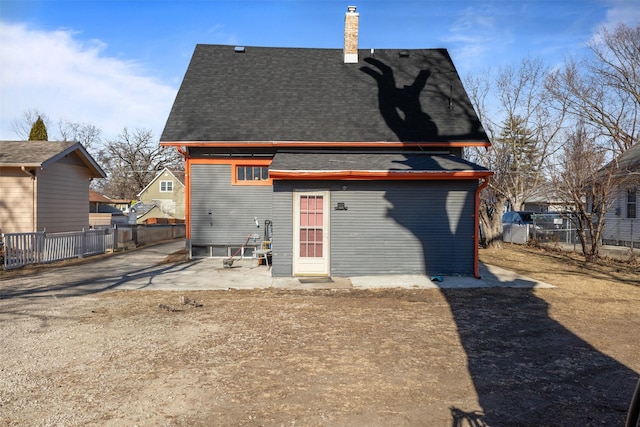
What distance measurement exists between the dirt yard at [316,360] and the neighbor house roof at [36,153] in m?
8.19

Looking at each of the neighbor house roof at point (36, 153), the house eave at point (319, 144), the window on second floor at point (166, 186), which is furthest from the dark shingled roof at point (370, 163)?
the window on second floor at point (166, 186)

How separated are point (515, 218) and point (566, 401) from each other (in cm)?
2777

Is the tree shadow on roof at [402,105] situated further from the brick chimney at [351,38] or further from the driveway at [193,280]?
the driveway at [193,280]

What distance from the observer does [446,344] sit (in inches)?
239

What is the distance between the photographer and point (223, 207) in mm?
13867

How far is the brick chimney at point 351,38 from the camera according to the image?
56.2ft

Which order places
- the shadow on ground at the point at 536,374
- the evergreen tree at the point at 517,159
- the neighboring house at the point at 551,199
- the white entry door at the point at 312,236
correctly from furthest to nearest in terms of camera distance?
1. the evergreen tree at the point at 517,159
2. the neighboring house at the point at 551,199
3. the white entry door at the point at 312,236
4. the shadow on ground at the point at 536,374

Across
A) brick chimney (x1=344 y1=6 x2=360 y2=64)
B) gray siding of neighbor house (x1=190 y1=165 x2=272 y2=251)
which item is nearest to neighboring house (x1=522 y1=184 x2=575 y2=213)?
brick chimney (x1=344 y1=6 x2=360 y2=64)

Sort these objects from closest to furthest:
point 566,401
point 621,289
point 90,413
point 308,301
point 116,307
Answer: point 90,413 < point 566,401 < point 116,307 < point 308,301 < point 621,289

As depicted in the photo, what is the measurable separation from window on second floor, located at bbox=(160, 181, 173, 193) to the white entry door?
132 ft

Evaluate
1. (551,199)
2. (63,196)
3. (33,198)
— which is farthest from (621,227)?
(33,198)

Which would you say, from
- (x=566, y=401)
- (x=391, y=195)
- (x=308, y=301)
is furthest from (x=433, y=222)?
(x=566, y=401)

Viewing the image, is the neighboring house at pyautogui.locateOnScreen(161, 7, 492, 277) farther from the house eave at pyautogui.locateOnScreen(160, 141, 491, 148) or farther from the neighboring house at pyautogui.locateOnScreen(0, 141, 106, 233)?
the neighboring house at pyautogui.locateOnScreen(0, 141, 106, 233)

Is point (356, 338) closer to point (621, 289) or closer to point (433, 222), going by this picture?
point (433, 222)
